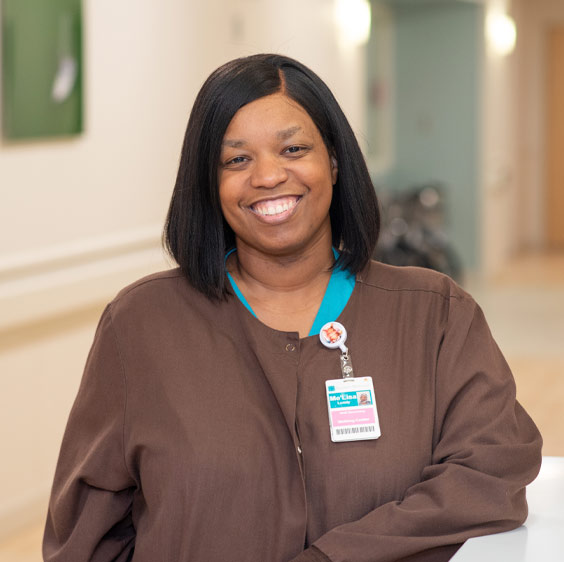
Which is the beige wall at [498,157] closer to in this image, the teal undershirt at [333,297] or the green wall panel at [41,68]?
the green wall panel at [41,68]

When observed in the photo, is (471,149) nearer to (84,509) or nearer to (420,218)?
(420,218)

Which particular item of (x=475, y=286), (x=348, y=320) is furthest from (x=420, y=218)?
(x=348, y=320)

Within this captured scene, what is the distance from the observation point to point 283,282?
195 centimetres

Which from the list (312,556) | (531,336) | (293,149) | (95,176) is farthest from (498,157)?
(312,556)

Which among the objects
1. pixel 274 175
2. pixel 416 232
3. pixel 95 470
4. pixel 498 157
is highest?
pixel 274 175

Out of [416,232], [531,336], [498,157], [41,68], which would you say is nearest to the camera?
[41,68]

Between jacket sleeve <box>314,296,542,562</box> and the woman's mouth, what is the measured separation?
333 mm

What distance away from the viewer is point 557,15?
13312 mm

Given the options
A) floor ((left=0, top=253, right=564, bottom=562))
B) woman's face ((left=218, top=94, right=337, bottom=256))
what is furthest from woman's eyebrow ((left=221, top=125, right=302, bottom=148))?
floor ((left=0, top=253, right=564, bottom=562))

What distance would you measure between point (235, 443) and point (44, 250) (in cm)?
266

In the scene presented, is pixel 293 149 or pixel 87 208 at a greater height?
pixel 293 149

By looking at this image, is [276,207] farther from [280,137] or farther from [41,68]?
[41,68]

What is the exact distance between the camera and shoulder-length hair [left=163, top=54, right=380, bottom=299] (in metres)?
1.82

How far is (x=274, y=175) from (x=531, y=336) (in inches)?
254
